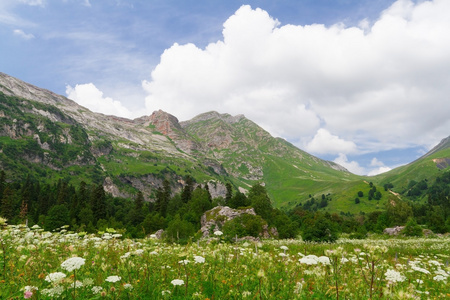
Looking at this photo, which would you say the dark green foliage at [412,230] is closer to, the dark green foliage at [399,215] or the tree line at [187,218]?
the tree line at [187,218]

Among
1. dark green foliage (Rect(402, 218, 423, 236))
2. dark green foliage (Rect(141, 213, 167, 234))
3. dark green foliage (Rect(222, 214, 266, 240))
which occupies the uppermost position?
dark green foliage (Rect(222, 214, 266, 240))

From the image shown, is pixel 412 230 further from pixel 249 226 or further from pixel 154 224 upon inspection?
pixel 154 224

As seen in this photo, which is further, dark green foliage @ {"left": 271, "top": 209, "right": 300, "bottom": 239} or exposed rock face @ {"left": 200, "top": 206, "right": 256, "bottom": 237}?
exposed rock face @ {"left": 200, "top": 206, "right": 256, "bottom": 237}

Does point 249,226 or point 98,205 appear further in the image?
point 98,205

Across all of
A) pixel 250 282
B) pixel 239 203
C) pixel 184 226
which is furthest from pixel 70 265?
pixel 239 203

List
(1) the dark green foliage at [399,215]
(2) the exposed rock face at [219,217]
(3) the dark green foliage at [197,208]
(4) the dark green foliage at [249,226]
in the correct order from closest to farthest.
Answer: (4) the dark green foliage at [249,226] → (2) the exposed rock face at [219,217] → (3) the dark green foliage at [197,208] → (1) the dark green foliage at [399,215]

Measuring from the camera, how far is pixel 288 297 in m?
5.88

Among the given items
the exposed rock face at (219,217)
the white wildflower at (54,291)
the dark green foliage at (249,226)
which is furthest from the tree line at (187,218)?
the white wildflower at (54,291)

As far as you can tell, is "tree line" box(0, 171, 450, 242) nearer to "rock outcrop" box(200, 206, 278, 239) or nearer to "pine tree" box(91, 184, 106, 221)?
"pine tree" box(91, 184, 106, 221)

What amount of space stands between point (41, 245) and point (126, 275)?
4.35 meters

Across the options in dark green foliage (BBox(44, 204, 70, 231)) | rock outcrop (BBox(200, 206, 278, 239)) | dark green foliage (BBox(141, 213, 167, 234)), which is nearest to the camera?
rock outcrop (BBox(200, 206, 278, 239))

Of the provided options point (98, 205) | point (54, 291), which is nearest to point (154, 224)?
point (98, 205)

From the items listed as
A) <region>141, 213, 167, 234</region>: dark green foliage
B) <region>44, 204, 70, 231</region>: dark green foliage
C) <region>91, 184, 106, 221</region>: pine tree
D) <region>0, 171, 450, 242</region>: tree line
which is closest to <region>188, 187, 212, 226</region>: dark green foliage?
<region>0, 171, 450, 242</region>: tree line

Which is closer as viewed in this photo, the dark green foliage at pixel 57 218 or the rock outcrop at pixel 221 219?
the rock outcrop at pixel 221 219
